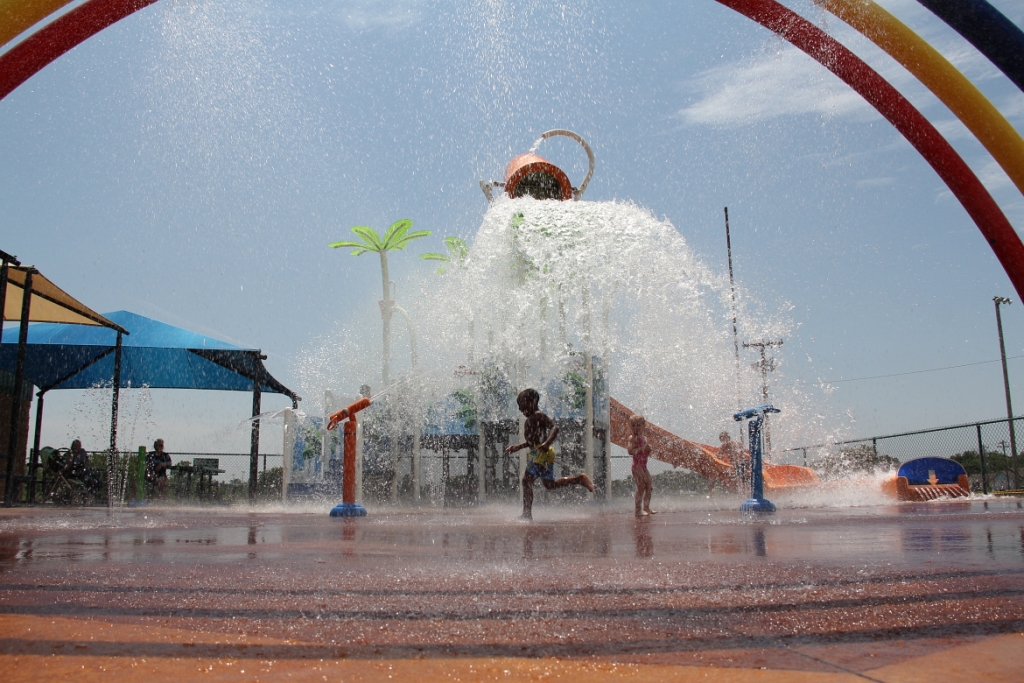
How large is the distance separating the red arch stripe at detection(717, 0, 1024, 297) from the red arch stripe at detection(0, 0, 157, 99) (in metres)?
3.85

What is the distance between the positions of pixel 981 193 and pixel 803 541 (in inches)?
99.4

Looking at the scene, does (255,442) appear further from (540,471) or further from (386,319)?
(540,471)

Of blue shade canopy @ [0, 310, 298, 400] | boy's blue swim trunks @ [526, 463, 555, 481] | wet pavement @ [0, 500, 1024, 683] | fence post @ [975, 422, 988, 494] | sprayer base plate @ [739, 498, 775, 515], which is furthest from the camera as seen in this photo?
fence post @ [975, 422, 988, 494]

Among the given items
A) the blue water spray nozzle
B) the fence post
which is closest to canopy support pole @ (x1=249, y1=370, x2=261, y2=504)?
the blue water spray nozzle

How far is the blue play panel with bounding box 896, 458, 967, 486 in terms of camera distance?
15648mm

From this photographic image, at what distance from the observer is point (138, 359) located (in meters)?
20.0

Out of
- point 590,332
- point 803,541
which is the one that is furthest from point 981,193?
point 590,332

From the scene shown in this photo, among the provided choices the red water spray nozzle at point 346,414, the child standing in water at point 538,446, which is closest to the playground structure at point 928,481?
the child standing in water at point 538,446

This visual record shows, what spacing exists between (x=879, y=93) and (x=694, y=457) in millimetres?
15283

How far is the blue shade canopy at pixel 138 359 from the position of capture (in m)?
17.4

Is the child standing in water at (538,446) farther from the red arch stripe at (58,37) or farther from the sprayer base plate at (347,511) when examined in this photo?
the red arch stripe at (58,37)

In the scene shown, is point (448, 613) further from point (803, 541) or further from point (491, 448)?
point (491, 448)

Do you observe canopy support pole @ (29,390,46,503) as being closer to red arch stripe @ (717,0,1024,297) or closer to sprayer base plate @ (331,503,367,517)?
sprayer base plate @ (331,503,367,517)

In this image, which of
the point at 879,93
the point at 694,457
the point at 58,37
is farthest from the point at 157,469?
the point at 879,93
